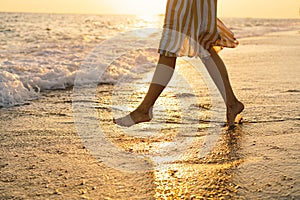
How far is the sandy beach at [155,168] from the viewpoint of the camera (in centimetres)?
168

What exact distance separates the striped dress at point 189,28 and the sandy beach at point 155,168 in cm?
56

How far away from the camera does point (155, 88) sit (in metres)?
2.71

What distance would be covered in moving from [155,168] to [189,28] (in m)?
1.13

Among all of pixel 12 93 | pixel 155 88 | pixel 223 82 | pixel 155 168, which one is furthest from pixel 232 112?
pixel 12 93

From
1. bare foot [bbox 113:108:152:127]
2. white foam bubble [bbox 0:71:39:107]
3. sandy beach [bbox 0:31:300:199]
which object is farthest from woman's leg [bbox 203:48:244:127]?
white foam bubble [bbox 0:71:39:107]

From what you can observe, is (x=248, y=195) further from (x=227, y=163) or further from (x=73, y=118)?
(x=73, y=118)

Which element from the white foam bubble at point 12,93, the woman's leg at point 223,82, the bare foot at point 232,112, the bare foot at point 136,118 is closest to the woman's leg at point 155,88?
the bare foot at point 136,118

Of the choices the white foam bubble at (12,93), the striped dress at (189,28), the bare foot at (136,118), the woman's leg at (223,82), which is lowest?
the white foam bubble at (12,93)

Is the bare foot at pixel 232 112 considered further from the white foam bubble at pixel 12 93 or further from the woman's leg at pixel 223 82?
the white foam bubble at pixel 12 93

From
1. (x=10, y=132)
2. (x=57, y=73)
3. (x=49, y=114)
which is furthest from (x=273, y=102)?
(x=57, y=73)

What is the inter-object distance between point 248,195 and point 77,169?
0.84m

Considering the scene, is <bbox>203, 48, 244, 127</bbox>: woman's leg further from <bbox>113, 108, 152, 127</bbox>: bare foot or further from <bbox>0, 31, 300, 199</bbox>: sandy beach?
<bbox>113, 108, 152, 127</bbox>: bare foot

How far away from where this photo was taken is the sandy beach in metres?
1.68

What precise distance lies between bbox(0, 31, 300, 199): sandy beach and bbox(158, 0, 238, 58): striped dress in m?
0.56
